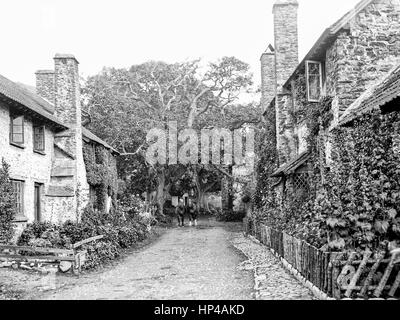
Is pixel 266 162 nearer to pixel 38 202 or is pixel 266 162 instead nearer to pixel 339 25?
pixel 339 25

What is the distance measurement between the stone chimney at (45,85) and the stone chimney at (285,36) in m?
12.8

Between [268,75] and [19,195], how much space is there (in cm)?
1575

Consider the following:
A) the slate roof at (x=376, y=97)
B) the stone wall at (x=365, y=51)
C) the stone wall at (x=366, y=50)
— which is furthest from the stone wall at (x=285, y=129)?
the slate roof at (x=376, y=97)

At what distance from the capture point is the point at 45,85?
26453 millimetres

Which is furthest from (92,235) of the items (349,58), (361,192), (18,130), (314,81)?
(349,58)

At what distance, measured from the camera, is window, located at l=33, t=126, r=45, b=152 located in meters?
19.4

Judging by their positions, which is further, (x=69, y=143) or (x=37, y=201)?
(x=69, y=143)

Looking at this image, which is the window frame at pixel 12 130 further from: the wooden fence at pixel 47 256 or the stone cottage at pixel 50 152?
the wooden fence at pixel 47 256

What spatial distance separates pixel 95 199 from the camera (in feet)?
80.4

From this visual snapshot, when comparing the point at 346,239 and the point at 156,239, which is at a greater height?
the point at 346,239

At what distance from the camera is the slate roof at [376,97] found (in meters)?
10.8

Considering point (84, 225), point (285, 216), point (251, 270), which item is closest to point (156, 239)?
point (84, 225)

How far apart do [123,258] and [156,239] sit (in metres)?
7.13
